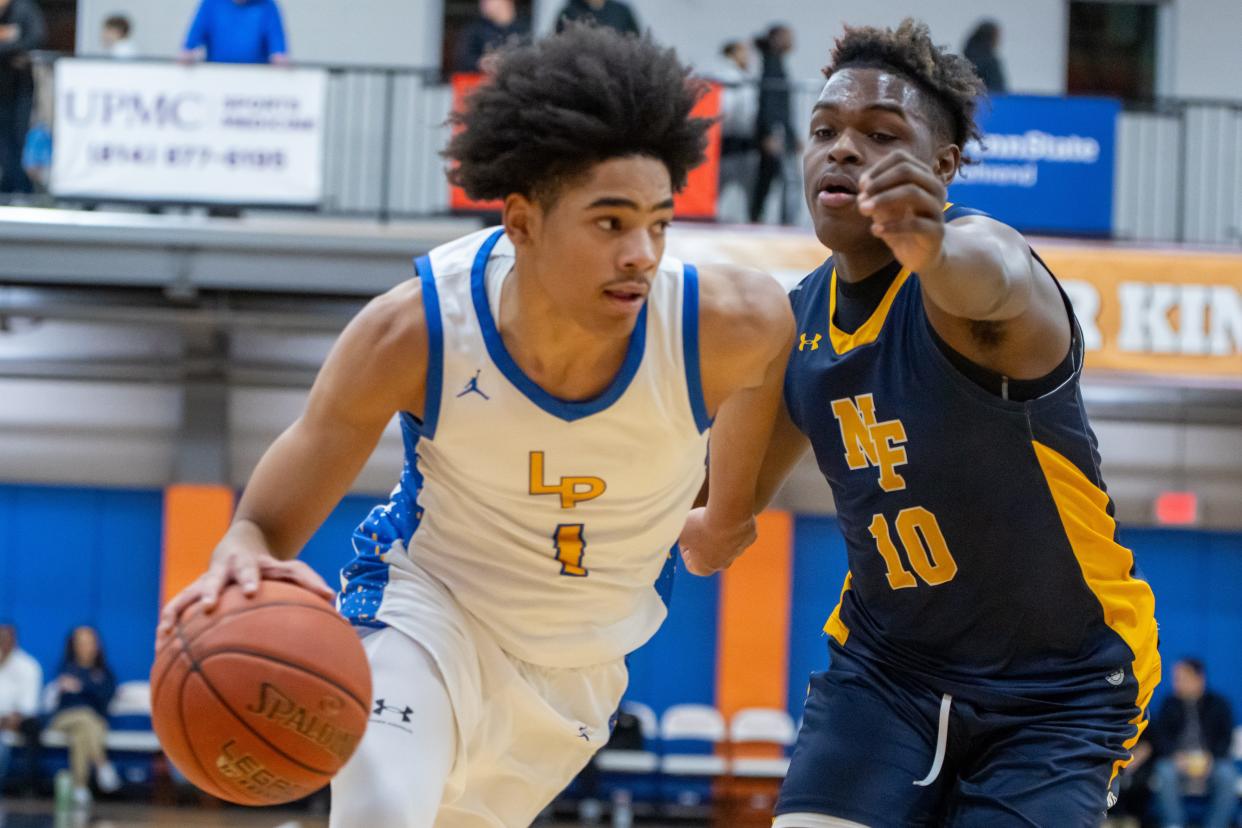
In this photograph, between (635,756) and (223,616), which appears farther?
(635,756)

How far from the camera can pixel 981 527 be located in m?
3.32

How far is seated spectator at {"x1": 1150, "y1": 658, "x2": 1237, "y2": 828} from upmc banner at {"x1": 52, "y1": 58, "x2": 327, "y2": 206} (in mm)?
7119

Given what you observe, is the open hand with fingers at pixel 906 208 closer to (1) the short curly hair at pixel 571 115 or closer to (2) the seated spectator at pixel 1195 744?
(1) the short curly hair at pixel 571 115

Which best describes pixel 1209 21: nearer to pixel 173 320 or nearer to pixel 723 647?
pixel 723 647

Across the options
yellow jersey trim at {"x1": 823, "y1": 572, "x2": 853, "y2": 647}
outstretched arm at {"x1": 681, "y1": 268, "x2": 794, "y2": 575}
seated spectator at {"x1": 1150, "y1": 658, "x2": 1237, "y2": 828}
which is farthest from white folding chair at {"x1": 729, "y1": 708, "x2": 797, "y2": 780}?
yellow jersey trim at {"x1": 823, "y1": 572, "x2": 853, "y2": 647}

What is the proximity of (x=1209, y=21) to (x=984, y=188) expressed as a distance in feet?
15.9

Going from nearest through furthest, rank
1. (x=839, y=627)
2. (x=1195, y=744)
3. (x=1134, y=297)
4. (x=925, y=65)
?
(x=925, y=65)
(x=839, y=627)
(x=1134, y=297)
(x=1195, y=744)

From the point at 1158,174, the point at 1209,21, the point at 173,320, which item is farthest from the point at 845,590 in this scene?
the point at 1209,21

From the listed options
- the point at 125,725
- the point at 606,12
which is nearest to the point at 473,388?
the point at 606,12

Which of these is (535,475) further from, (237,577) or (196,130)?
(196,130)

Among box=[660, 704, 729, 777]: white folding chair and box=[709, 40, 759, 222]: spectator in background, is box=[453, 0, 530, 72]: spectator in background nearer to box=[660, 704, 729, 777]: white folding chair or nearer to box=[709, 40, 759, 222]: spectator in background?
box=[709, 40, 759, 222]: spectator in background

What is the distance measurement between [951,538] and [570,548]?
2.58ft

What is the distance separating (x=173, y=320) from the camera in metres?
12.8

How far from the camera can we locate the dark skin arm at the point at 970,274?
2.90m
